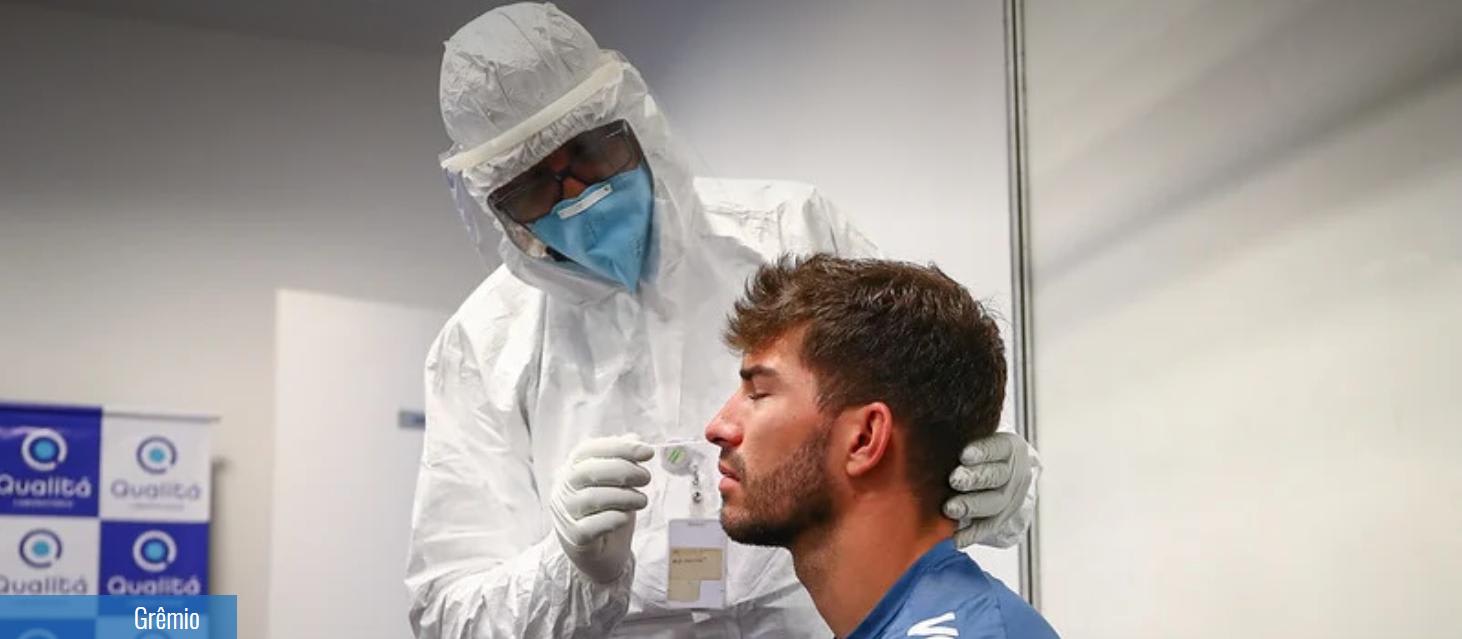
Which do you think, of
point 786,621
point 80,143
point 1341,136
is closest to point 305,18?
point 80,143

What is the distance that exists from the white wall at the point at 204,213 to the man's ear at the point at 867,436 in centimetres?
264

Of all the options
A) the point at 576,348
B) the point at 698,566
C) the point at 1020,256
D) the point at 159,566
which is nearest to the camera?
the point at 698,566

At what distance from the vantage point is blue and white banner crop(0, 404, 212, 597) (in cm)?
389

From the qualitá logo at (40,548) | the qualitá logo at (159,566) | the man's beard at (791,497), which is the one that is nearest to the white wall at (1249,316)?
the man's beard at (791,497)

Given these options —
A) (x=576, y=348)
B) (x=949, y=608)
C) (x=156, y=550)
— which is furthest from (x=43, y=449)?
(x=949, y=608)

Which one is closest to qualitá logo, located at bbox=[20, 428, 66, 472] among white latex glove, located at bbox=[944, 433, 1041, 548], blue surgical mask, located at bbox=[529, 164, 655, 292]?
blue surgical mask, located at bbox=[529, 164, 655, 292]

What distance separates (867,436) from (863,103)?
1650 millimetres

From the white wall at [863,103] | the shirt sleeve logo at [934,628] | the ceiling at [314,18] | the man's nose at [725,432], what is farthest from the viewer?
the ceiling at [314,18]

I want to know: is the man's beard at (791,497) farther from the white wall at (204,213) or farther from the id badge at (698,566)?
the white wall at (204,213)

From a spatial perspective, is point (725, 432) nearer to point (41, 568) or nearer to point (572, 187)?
point (572, 187)

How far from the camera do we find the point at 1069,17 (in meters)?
2.79

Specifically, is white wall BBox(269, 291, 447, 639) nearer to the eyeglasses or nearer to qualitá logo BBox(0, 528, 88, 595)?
qualitá logo BBox(0, 528, 88, 595)

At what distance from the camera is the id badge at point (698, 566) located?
2283mm

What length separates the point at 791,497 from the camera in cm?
179
